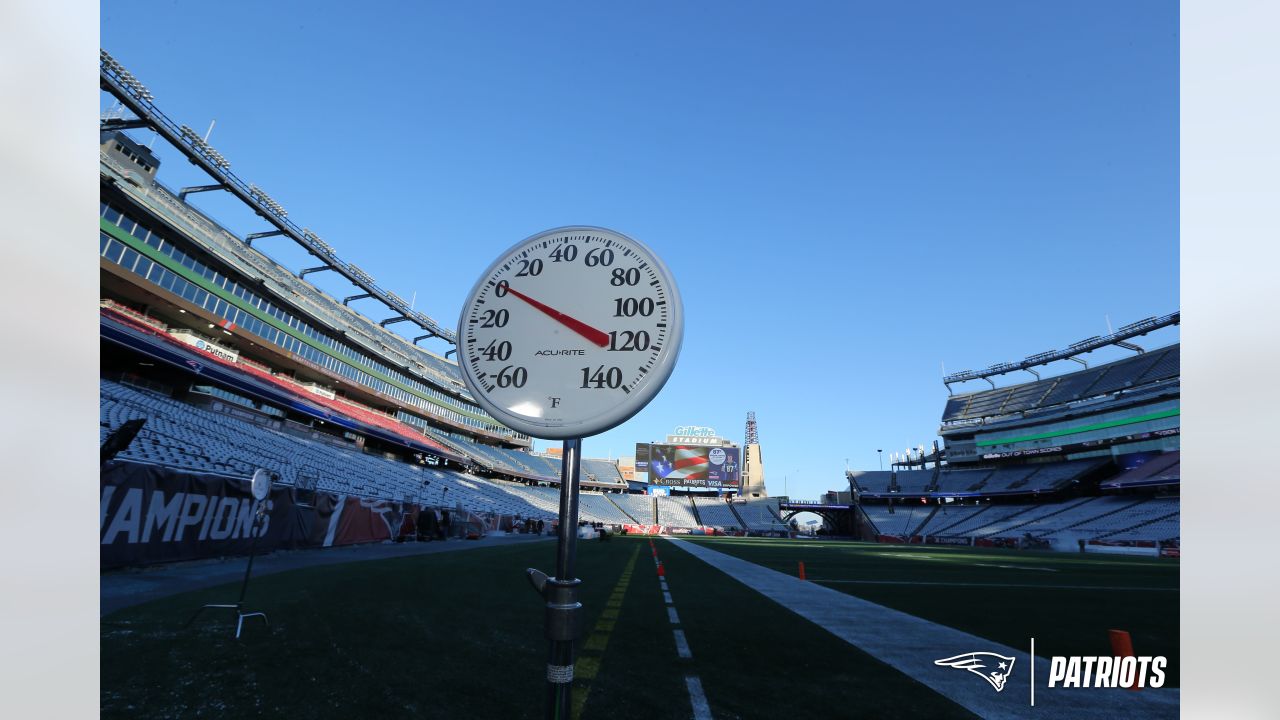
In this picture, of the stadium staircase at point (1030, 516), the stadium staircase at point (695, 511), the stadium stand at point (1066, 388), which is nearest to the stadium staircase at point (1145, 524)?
the stadium staircase at point (1030, 516)

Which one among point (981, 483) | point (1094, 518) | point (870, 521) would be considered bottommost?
point (870, 521)

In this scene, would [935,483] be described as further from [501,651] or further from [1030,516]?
[501,651]

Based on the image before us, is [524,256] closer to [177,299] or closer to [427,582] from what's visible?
[427,582]

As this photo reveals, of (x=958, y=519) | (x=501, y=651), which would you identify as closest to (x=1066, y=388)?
(x=958, y=519)

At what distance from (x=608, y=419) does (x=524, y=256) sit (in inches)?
26.9

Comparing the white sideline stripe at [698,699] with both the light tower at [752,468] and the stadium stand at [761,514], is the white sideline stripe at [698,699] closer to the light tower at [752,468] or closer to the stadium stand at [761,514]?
the stadium stand at [761,514]

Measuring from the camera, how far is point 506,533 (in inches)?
1457

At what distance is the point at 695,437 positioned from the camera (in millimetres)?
71188

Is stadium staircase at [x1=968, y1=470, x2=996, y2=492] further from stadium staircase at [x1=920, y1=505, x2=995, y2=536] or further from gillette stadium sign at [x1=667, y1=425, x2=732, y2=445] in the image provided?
gillette stadium sign at [x1=667, y1=425, x2=732, y2=445]

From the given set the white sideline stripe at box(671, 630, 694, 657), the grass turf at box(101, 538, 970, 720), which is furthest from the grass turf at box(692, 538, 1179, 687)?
the white sideline stripe at box(671, 630, 694, 657)

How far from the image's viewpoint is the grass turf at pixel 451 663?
2855 millimetres

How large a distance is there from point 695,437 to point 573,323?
232 ft
